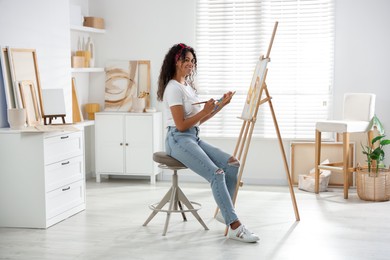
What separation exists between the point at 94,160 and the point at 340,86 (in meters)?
2.84

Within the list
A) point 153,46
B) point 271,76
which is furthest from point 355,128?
point 153,46

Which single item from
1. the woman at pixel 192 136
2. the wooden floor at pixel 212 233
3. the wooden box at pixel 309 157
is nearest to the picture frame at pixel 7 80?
the wooden floor at pixel 212 233

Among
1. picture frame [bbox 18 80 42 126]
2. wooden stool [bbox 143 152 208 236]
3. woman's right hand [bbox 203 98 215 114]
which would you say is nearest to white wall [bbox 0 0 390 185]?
picture frame [bbox 18 80 42 126]

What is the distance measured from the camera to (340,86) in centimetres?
614

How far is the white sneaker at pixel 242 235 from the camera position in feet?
13.1

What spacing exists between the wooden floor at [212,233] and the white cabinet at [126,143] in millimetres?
723

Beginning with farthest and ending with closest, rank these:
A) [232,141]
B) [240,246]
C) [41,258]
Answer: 1. [232,141]
2. [240,246]
3. [41,258]

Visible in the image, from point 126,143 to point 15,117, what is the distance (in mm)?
2053

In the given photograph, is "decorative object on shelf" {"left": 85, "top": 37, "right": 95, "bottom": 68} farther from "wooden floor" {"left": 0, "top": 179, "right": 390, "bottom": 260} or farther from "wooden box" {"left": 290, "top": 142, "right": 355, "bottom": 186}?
"wooden box" {"left": 290, "top": 142, "right": 355, "bottom": 186}

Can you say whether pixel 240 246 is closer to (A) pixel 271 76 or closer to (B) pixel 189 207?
(B) pixel 189 207

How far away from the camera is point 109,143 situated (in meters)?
6.41

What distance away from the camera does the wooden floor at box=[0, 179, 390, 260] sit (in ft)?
12.4

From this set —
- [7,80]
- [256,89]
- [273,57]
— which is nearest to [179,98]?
[256,89]

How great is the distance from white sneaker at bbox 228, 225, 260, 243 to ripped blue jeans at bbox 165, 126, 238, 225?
7 cm
